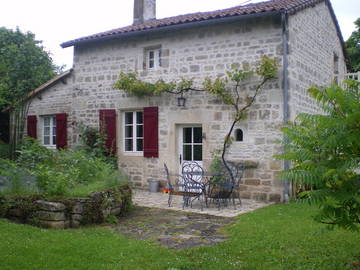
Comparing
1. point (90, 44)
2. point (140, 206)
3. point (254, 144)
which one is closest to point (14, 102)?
point (90, 44)

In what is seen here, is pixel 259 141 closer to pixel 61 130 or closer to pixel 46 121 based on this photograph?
pixel 61 130

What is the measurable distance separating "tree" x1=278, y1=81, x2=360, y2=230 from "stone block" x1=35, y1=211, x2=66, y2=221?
3.50 m

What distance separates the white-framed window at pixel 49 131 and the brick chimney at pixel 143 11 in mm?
4151

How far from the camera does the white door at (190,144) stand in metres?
10.0

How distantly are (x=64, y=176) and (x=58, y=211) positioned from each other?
773mm

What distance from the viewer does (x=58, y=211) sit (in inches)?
A: 229

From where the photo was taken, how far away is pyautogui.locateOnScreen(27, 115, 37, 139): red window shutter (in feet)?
44.2

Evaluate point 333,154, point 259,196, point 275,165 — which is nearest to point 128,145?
point 259,196

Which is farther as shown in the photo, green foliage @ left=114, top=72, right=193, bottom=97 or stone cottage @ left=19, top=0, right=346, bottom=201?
green foliage @ left=114, top=72, right=193, bottom=97

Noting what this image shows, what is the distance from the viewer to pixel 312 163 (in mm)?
3650

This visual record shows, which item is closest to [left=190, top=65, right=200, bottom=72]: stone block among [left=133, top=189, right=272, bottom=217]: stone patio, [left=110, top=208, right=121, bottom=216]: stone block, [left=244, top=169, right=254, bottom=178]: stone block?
[left=244, top=169, right=254, bottom=178]: stone block

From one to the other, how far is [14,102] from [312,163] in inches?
492

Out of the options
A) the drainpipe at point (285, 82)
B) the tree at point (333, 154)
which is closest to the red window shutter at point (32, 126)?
the drainpipe at point (285, 82)

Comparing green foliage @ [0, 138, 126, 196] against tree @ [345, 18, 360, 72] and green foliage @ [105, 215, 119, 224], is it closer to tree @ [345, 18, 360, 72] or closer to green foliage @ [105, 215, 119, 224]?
green foliage @ [105, 215, 119, 224]
